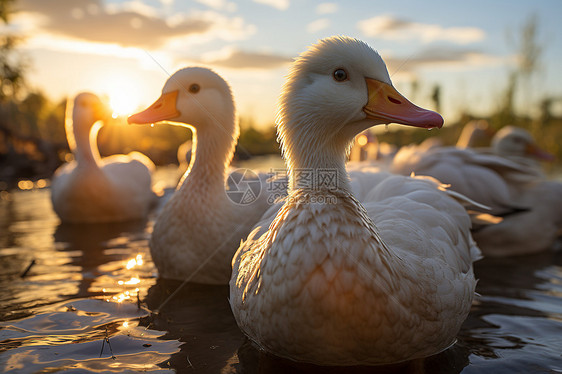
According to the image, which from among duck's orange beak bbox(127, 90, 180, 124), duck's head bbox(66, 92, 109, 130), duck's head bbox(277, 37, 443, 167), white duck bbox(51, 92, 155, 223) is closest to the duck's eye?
duck's head bbox(277, 37, 443, 167)

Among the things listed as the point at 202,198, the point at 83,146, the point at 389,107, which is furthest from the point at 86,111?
the point at 389,107

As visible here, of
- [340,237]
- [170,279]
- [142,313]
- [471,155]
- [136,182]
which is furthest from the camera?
[136,182]

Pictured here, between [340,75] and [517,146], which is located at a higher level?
[340,75]

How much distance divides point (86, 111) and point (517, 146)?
27.9 ft

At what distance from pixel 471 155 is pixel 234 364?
439 cm

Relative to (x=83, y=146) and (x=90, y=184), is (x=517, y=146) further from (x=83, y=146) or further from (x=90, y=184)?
(x=83, y=146)

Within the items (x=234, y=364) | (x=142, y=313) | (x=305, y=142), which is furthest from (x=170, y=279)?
(x=305, y=142)

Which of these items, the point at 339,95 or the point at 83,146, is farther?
the point at 83,146

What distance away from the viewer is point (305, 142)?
2.95 meters

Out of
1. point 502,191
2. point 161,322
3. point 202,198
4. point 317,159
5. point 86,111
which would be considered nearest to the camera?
point 317,159

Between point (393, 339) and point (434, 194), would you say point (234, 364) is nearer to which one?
point (393, 339)

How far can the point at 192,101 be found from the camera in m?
4.88

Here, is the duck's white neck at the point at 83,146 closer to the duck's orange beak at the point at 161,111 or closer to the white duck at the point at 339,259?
the duck's orange beak at the point at 161,111

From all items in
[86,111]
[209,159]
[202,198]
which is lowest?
[202,198]
